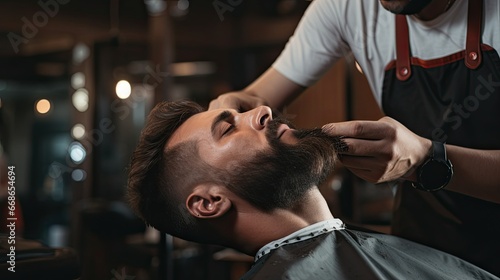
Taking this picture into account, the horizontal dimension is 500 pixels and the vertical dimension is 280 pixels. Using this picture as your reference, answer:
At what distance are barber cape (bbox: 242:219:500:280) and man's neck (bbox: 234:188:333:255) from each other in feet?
0.07

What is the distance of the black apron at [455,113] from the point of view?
167 centimetres

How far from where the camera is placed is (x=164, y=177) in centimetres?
168

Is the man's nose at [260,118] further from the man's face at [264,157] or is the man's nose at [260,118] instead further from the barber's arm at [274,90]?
the barber's arm at [274,90]

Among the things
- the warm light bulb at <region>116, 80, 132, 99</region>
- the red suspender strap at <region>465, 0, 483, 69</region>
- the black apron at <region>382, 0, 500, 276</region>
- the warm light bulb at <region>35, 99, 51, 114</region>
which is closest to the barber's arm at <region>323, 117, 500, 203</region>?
the black apron at <region>382, 0, 500, 276</region>

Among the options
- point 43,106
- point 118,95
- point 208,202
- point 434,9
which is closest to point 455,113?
point 434,9

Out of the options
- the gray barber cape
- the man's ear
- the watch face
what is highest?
the watch face

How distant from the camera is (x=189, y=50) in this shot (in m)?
5.11

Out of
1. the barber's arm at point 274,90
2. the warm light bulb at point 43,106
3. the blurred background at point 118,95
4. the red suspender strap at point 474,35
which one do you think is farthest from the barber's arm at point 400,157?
the warm light bulb at point 43,106

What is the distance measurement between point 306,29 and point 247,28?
292 cm

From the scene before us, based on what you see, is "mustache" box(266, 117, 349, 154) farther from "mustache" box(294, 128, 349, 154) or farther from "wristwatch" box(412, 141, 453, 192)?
"wristwatch" box(412, 141, 453, 192)

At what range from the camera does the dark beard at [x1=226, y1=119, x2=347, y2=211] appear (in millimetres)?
→ 1562

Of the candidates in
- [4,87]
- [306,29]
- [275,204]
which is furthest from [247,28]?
[275,204]

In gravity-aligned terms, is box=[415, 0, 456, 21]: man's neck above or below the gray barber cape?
above

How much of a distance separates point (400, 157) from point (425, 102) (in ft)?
1.23
